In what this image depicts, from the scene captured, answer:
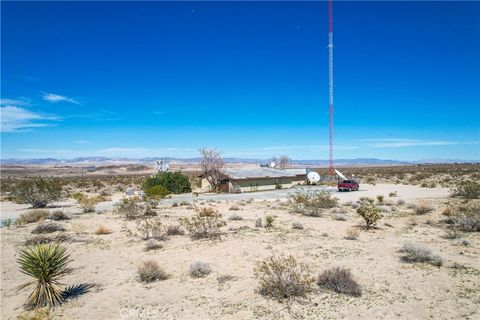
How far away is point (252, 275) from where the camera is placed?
1077cm

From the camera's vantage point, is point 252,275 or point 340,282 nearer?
point 340,282

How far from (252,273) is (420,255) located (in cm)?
560

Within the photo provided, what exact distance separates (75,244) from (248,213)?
38.3 feet

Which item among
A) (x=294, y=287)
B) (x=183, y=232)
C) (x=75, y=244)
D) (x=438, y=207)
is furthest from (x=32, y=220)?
(x=438, y=207)

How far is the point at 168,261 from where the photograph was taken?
12.6m

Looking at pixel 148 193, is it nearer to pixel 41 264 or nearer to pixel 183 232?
pixel 183 232

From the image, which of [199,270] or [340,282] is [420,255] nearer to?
[340,282]

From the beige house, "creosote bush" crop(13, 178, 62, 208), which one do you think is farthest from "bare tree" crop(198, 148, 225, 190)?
"creosote bush" crop(13, 178, 62, 208)

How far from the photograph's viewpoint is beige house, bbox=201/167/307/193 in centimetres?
4625

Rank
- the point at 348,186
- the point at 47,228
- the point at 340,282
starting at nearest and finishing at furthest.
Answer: the point at 340,282, the point at 47,228, the point at 348,186

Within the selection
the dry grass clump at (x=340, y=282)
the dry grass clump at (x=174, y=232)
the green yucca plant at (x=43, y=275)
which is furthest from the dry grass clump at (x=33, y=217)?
the dry grass clump at (x=340, y=282)

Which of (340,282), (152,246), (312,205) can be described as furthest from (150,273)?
(312,205)

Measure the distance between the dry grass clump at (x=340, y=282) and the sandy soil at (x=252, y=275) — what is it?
28 cm

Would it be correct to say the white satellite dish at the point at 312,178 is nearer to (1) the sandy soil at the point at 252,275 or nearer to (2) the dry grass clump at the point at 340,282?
(1) the sandy soil at the point at 252,275
